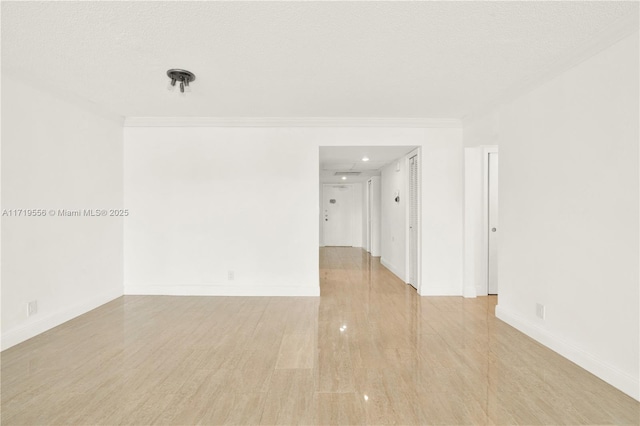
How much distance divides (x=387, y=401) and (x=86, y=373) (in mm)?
2231

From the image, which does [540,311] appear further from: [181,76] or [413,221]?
[181,76]

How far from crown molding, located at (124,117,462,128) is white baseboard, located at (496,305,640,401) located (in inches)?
103

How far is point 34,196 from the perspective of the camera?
10.1 ft

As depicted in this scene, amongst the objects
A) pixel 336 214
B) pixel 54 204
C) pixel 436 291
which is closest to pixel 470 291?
pixel 436 291

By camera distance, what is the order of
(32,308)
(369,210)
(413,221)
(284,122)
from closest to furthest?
(32,308) < (284,122) < (413,221) < (369,210)

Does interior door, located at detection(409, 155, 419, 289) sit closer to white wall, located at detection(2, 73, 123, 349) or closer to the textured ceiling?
the textured ceiling

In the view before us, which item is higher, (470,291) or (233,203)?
(233,203)

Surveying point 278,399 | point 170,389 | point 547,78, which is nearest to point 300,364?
point 278,399

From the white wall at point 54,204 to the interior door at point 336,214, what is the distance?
22.6 ft

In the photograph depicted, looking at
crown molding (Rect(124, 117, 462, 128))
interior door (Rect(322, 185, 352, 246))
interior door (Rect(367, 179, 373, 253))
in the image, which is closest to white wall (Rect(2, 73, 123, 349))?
crown molding (Rect(124, 117, 462, 128))

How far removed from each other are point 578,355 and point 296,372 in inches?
88.7

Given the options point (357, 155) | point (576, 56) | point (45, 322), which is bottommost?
point (45, 322)

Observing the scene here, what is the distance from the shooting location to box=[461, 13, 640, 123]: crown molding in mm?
2064

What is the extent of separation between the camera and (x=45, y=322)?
3131 millimetres
